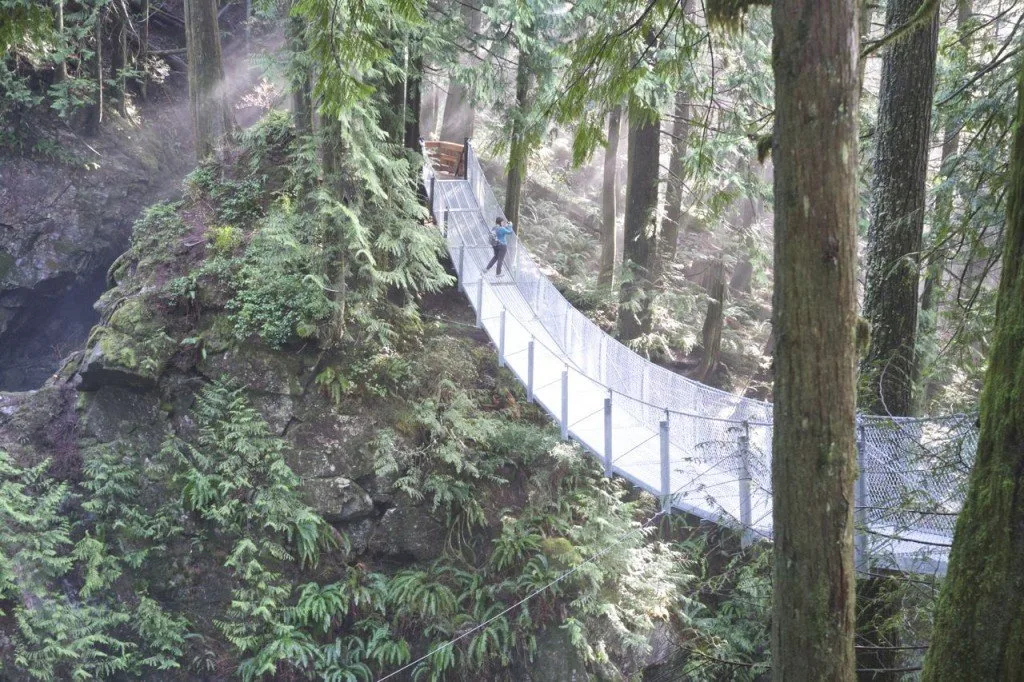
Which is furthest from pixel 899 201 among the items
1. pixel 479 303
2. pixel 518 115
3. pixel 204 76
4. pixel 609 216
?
pixel 204 76

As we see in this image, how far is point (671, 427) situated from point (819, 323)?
3366 mm

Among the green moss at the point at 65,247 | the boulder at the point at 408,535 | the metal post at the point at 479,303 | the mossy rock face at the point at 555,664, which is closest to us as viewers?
the mossy rock face at the point at 555,664

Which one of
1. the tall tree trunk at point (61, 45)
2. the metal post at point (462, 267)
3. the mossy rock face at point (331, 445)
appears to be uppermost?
the tall tree trunk at point (61, 45)

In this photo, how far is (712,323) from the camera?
9.70 meters

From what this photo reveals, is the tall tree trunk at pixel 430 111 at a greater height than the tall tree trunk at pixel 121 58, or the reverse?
the tall tree trunk at pixel 430 111

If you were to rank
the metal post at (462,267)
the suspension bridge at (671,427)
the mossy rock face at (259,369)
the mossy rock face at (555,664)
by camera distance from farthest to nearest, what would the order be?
1. the metal post at (462,267)
2. the mossy rock face at (259,369)
3. the mossy rock face at (555,664)
4. the suspension bridge at (671,427)

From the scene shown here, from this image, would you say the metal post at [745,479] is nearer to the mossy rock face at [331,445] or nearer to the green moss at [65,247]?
the mossy rock face at [331,445]

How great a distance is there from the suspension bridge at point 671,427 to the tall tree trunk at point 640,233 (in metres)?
1.50

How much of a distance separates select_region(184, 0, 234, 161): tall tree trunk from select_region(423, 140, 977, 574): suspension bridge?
3.16 metres

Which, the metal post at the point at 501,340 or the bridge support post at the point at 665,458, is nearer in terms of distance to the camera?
the bridge support post at the point at 665,458

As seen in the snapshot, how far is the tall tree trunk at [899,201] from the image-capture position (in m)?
4.45

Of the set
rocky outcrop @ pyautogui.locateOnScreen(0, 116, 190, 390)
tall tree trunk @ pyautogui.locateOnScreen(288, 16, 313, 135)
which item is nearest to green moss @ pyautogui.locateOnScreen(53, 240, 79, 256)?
rocky outcrop @ pyautogui.locateOnScreen(0, 116, 190, 390)

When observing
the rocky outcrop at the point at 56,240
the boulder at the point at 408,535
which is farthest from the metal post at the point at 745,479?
the rocky outcrop at the point at 56,240

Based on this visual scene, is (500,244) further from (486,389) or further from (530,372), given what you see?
(530,372)
